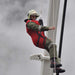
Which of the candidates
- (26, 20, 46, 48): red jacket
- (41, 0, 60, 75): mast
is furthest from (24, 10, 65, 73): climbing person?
(41, 0, 60, 75): mast

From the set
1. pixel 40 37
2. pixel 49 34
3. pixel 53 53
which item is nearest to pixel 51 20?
Result: pixel 49 34

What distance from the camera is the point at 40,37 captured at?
20.2 ft

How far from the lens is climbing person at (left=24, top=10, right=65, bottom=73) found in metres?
5.95

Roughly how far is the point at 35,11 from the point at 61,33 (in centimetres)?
87

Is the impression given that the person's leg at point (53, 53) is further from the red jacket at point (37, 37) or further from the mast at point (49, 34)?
the mast at point (49, 34)

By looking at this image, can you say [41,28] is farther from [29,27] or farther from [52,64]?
[52,64]

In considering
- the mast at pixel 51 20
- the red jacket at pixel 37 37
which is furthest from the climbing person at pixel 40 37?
the mast at pixel 51 20

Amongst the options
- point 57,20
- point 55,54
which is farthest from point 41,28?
point 57,20

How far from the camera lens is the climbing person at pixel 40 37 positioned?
5949mm

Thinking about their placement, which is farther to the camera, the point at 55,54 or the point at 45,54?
the point at 45,54

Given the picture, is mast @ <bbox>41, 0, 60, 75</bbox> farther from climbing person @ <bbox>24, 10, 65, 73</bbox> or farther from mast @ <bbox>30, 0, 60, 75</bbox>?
climbing person @ <bbox>24, 10, 65, 73</bbox>

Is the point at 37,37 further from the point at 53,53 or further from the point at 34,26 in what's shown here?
the point at 53,53

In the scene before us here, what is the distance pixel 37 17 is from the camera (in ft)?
21.0

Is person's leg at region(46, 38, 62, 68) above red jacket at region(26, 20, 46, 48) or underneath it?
underneath
